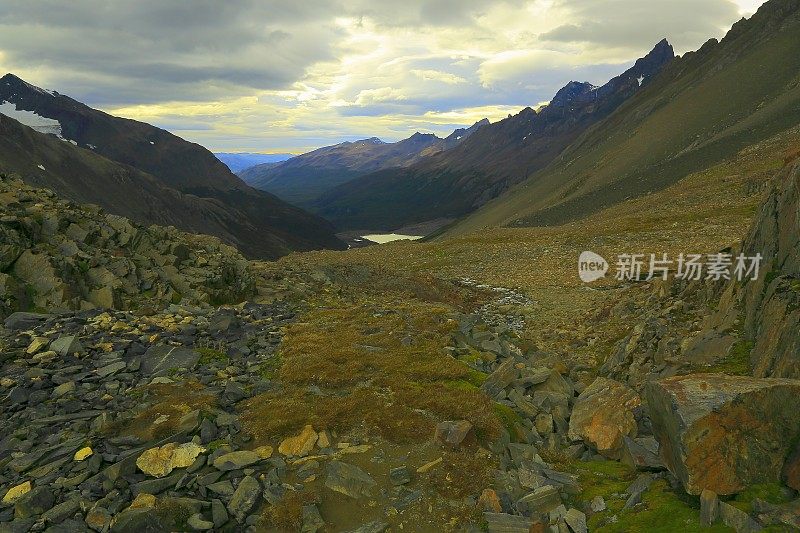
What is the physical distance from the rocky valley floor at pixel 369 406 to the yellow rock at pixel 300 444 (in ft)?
0.18

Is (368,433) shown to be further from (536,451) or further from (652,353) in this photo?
(652,353)

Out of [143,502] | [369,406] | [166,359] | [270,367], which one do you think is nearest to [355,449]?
→ [369,406]

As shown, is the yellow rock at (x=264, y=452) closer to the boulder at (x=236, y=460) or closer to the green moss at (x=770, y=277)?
the boulder at (x=236, y=460)

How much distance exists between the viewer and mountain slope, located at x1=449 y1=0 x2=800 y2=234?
79.0 m

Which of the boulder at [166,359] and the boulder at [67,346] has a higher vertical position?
the boulder at [67,346]

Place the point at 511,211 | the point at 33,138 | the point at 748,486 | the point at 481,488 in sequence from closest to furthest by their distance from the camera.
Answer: the point at 748,486 < the point at 481,488 < the point at 511,211 < the point at 33,138

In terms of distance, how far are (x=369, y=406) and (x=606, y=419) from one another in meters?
5.68

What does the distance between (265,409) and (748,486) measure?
9.71m

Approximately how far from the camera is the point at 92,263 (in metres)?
21.7

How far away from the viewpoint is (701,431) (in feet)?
23.7

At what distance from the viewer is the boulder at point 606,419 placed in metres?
10.2

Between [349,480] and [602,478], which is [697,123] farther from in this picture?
[349,480]

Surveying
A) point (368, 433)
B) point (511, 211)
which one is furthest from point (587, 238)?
point (511, 211)

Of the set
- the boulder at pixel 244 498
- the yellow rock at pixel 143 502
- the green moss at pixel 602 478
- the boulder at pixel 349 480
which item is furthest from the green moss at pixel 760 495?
the yellow rock at pixel 143 502
